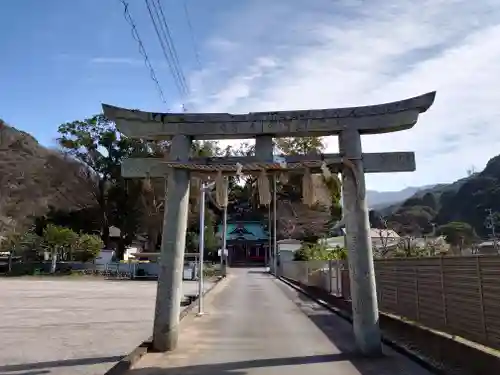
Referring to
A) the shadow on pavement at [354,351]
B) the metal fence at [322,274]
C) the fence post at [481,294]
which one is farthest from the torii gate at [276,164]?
the metal fence at [322,274]

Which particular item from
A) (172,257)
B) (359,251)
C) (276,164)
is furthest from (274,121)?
(172,257)

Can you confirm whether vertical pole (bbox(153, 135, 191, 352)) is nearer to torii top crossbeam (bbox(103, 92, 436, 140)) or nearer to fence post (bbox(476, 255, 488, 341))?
torii top crossbeam (bbox(103, 92, 436, 140))

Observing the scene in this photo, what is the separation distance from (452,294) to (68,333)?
909cm

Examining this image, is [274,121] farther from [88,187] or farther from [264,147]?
[88,187]

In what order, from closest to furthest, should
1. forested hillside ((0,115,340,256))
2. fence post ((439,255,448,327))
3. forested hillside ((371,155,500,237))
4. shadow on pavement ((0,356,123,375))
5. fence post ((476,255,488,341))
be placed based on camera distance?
fence post ((476,255,488,341)) → shadow on pavement ((0,356,123,375)) → fence post ((439,255,448,327)) → forested hillside ((0,115,340,256)) → forested hillside ((371,155,500,237))

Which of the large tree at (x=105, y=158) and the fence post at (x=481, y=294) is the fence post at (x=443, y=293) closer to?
the fence post at (x=481, y=294)

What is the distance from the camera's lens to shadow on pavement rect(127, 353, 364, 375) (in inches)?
319

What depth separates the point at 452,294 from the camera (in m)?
8.84

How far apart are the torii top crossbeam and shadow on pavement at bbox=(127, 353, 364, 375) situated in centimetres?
413

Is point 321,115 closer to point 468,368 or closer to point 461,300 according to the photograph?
point 461,300

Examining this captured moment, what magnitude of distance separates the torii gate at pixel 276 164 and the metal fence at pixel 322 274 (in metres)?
10.7

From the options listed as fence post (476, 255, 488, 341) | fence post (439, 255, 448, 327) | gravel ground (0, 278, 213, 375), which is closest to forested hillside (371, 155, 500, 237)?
gravel ground (0, 278, 213, 375)

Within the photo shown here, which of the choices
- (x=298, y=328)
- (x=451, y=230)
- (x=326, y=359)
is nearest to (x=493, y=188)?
(x=451, y=230)

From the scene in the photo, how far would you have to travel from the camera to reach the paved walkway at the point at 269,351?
27.1 feet
